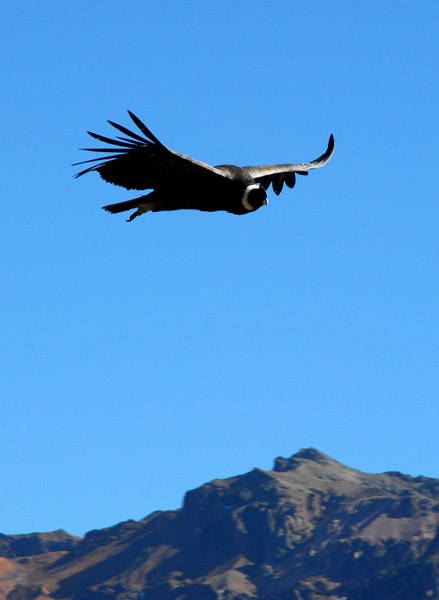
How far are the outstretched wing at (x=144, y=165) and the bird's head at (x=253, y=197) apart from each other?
730 millimetres

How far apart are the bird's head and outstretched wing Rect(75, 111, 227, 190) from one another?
73 centimetres

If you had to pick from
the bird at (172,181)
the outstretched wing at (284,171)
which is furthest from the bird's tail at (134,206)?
the outstretched wing at (284,171)

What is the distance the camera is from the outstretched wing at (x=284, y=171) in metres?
30.3

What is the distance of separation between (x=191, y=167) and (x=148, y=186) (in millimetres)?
Answer: 1844

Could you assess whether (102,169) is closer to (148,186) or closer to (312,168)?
(148,186)

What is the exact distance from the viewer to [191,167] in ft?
80.9

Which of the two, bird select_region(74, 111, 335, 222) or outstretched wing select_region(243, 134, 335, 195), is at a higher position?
outstretched wing select_region(243, 134, 335, 195)

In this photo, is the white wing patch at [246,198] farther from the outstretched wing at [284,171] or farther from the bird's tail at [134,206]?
the outstretched wing at [284,171]

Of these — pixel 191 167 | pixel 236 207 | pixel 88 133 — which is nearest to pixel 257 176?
pixel 236 207

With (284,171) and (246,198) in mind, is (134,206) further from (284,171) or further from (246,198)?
(284,171)

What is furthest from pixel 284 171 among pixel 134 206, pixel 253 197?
pixel 134 206

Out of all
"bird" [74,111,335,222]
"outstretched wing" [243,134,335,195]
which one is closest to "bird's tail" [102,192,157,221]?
"bird" [74,111,335,222]

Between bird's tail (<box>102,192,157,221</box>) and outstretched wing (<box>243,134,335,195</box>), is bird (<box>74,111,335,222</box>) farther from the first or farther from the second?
outstretched wing (<box>243,134,335,195</box>)

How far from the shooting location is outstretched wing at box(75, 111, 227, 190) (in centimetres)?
2361
